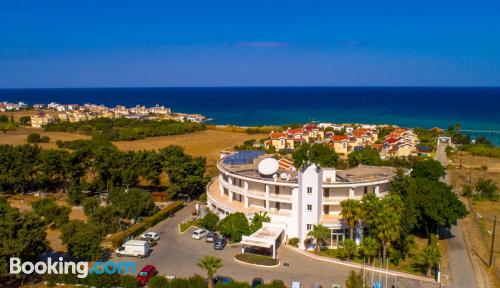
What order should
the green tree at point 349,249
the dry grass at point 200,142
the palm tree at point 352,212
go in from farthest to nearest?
the dry grass at point 200,142, the green tree at point 349,249, the palm tree at point 352,212

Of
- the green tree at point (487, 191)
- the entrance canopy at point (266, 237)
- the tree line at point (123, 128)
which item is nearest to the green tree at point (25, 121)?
the tree line at point (123, 128)

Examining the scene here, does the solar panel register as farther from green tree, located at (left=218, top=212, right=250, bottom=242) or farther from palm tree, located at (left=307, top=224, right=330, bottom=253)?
palm tree, located at (left=307, top=224, right=330, bottom=253)

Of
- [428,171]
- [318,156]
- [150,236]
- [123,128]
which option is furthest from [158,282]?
[123,128]

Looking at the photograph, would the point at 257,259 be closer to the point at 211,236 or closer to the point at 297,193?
the point at 211,236

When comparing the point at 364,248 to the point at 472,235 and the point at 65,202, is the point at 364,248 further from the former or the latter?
the point at 65,202

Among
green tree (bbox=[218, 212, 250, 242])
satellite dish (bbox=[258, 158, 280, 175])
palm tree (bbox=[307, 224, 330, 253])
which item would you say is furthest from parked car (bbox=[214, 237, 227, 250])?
palm tree (bbox=[307, 224, 330, 253])

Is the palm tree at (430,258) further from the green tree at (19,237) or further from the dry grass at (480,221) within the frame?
the green tree at (19,237)
